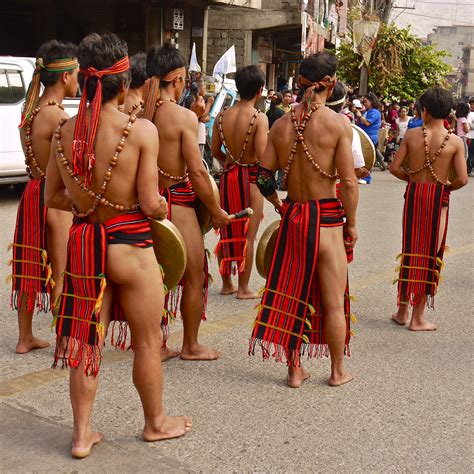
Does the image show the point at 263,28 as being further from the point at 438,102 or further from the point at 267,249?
the point at 267,249

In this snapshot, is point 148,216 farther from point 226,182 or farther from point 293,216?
point 226,182

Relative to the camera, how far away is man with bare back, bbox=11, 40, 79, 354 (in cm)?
478

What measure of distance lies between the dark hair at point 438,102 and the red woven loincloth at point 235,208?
1479 millimetres

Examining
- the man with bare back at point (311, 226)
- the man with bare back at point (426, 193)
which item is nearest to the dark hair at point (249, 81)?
the man with bare back at point (426, 193)

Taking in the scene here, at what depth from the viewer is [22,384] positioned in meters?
4.52

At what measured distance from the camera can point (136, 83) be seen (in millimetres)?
5488

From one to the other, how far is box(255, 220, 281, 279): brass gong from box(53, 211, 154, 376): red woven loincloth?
4.31ft

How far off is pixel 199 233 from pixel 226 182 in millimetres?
1630

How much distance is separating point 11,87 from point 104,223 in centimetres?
807

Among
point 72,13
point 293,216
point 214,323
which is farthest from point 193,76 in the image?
point 293,216

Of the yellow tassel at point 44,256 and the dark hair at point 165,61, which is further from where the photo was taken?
the yellow tassel at point 44,256

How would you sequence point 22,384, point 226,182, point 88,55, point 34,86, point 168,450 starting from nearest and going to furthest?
1. point 88,55
2. point 168,450
3. point 22,384
4. point 34,86
5. point 226,182

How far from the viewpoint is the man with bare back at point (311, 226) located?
14.5 ft

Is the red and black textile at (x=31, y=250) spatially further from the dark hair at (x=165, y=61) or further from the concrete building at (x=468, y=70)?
the concrete building at (x=468, y=70)
